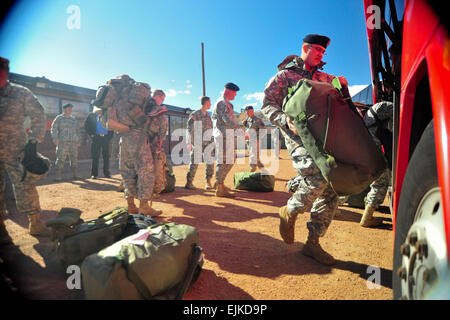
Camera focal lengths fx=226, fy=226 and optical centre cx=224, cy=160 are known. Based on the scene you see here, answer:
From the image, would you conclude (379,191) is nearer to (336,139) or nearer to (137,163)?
(336,139)

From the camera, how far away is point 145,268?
1327 millimetres

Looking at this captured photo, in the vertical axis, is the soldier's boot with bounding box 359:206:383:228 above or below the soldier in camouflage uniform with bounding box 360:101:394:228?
below

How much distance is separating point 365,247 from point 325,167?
1.46m

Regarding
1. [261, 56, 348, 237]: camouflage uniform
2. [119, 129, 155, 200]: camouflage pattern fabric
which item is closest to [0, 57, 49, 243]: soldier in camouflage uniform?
A: [119, 129, 155, 200]: camouflage pattern fabric

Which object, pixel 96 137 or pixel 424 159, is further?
pixel 96 137

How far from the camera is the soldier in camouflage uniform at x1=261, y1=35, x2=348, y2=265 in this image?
1987 mm

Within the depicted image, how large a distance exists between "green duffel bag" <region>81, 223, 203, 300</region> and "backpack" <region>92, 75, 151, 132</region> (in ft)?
6.09

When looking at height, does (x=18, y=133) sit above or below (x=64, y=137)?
below

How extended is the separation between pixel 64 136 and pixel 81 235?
582cm

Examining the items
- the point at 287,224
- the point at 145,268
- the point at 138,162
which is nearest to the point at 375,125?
the point at 287,224

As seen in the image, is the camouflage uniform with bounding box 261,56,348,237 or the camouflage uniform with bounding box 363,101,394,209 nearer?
the camouflage uniform with bounding box 261,56,348,237

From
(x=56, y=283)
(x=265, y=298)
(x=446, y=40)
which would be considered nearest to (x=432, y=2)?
(x=446, y=40)

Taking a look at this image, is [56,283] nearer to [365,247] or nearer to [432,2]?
[432,2]

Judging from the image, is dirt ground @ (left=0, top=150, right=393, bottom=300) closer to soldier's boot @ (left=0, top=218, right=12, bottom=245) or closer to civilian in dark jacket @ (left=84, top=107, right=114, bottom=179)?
soldier's boot @ (left=0, top=218, right=12, bottom=245)
